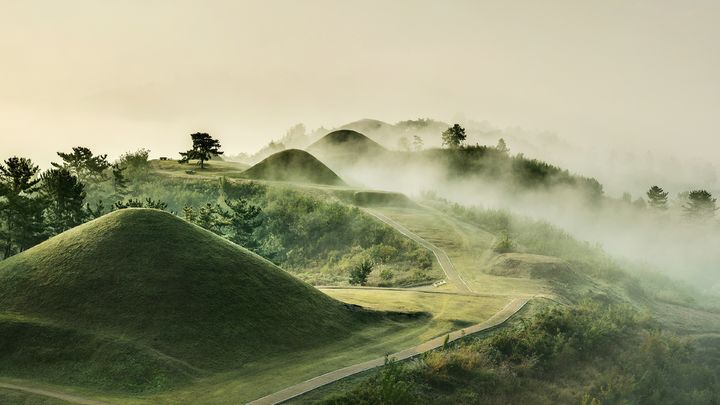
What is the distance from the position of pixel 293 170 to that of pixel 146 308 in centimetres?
7868

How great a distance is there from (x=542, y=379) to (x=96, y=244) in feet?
86.9

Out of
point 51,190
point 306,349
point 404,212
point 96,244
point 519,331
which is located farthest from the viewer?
point 404,212

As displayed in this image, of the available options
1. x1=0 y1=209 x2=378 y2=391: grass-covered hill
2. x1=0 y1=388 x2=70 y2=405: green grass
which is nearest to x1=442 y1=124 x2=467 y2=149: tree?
x1=0 y1=209 x2=378 y2=391: grass-covered hill

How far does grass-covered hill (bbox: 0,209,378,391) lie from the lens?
23812 millimetres

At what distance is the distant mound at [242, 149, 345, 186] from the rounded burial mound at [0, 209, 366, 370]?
6749 centimetres

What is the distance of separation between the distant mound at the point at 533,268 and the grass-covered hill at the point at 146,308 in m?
22.6

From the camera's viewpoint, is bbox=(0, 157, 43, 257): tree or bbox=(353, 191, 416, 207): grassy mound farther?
bbox=(353, 191, 416, 207): grassy mound

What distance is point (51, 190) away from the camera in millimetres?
50562

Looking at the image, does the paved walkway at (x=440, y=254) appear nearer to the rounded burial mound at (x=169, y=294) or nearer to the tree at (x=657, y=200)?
the rounded burial mound at (x=169, y=294)

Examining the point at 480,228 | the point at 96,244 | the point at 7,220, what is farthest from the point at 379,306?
the point at 480,228

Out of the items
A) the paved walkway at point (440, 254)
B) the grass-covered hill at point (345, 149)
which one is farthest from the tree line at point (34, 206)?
the grass-covered hill at point (345, 149)

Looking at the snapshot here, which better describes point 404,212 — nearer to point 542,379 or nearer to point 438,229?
point 438,229

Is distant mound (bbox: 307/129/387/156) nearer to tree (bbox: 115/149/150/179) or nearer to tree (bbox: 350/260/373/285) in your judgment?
tree (bbox: 115/149/150/179)

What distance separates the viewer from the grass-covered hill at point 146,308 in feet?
78.1
